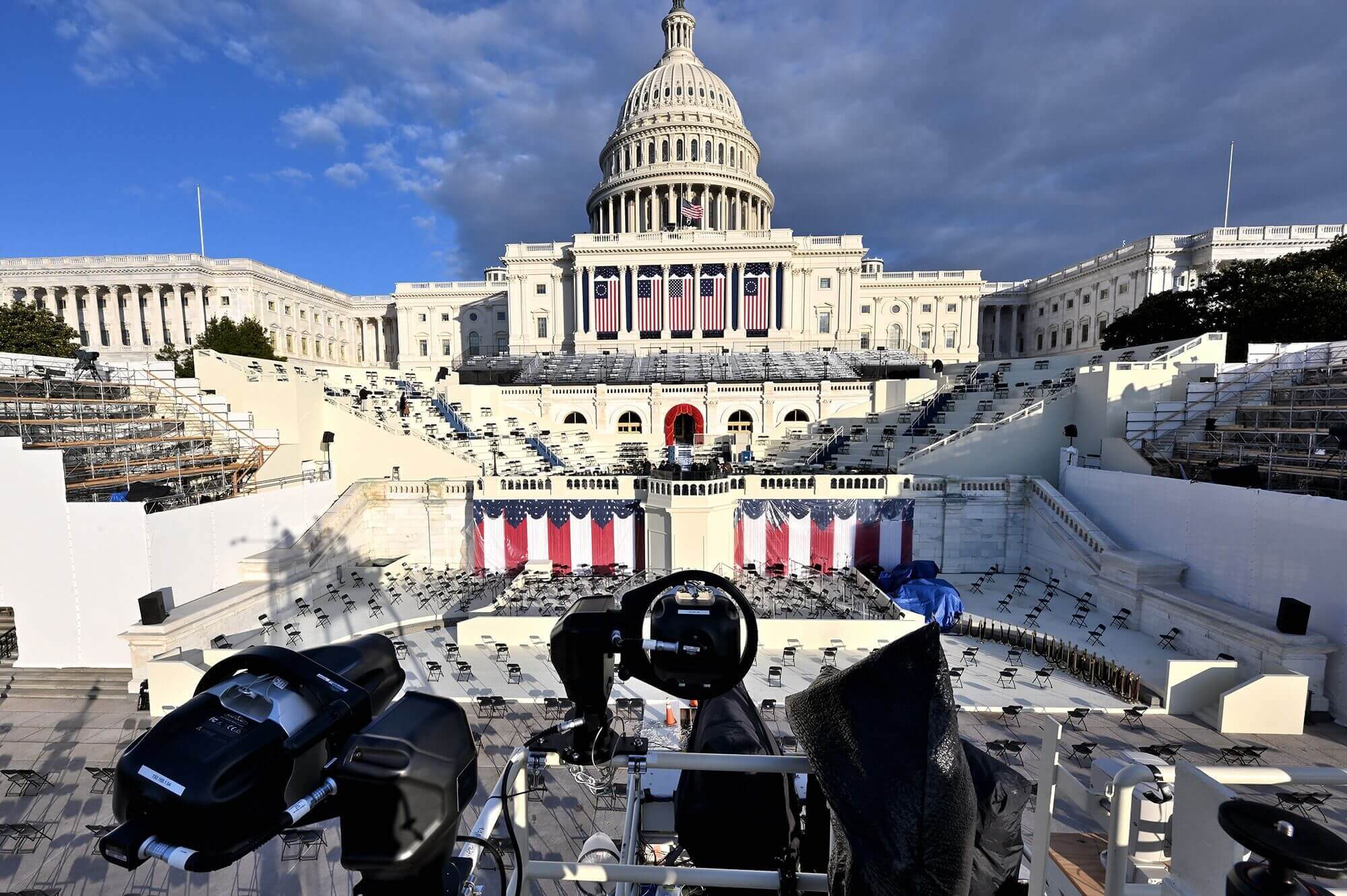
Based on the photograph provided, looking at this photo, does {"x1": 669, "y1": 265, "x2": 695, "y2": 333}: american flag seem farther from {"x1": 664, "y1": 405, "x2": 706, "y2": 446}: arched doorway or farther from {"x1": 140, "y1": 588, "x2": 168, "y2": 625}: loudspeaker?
{"x1": 140, "y1": 588, "x2": 168, "y2": 625}: loudspeaker

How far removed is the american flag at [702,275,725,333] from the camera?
53.1 m


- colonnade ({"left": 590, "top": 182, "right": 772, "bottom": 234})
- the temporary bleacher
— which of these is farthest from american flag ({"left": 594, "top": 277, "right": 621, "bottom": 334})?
the temporary bleacher

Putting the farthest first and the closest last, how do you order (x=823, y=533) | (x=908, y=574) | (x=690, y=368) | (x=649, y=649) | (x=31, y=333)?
1. (x=690, y=368)
2. (x=31, y=333)
3. (x=823, y=533)
4. (x=908, y=574)
5. (x=649, y=649)

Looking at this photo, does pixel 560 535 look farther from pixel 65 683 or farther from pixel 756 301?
pixel 756 301

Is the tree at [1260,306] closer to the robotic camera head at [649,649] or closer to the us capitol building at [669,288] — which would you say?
the us capitol building at [669,288]

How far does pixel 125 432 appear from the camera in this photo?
862 inches

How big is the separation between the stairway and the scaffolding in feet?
16.4

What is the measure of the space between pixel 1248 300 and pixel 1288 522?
2708 cm

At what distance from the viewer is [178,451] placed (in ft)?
72.8

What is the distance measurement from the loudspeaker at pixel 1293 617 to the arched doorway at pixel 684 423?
28.8 metres

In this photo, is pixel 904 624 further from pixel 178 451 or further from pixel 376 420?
pixel 178 451

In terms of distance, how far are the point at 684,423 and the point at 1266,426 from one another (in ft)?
95.9

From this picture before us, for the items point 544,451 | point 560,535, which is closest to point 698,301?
point 544,451

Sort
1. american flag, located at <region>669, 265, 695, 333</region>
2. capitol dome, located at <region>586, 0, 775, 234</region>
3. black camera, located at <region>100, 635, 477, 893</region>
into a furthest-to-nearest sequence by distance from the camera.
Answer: capitol dome, located at <region>586, 0, 775, 234</region>
american flag, located at <region>669, 265, 695, 333</region>
black camera, located at <region>100, 635, 477, 893</region>
